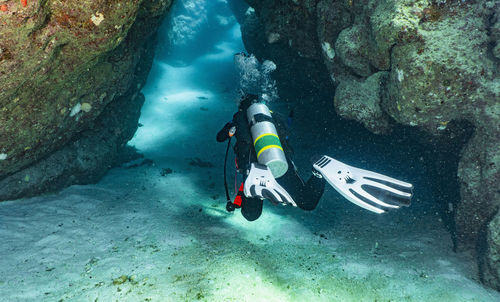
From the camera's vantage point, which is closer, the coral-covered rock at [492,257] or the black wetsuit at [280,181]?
the coral-covered rock at [492,257]

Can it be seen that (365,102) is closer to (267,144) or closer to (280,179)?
(280,179)

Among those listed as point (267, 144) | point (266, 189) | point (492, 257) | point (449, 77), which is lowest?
point (492, 257)

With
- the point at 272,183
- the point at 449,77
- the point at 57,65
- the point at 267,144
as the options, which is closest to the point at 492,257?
the point at 449,77

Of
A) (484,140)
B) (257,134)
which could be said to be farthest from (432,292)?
(257,134)

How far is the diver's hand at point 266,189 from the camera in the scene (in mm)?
3494

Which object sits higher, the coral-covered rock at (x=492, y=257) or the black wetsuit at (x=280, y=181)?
the black wetsuit at (x=280, y=181)

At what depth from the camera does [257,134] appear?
4.29 meters

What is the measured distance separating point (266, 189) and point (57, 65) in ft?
11.7

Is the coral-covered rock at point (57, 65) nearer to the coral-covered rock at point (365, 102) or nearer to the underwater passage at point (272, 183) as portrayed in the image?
the underwater passage at point (272, 183)

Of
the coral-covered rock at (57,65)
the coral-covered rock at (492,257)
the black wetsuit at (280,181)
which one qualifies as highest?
the coral-covered rock at (57,65)

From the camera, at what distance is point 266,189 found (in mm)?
3523

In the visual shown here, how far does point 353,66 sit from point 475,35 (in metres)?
1.88

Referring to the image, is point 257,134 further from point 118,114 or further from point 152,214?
point 118,114

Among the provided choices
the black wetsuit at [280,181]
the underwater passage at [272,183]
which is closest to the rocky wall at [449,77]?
the underwater passage at [272,183]
